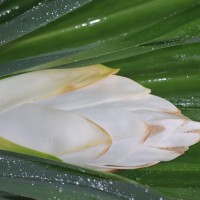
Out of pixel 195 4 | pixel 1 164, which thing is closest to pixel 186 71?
pixel 195 4

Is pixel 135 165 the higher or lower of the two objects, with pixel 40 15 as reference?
lower

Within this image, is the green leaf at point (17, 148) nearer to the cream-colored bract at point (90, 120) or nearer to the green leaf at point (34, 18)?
the cream-colored bract at point (90, 120)

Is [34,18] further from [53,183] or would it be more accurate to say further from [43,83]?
[53,183]

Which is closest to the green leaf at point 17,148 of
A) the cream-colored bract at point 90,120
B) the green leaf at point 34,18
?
the cream-colored bract at point 90,120

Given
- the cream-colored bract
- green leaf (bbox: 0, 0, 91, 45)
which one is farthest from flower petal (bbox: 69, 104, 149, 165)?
green leaf (bbox: 0, 0, 91, 45)

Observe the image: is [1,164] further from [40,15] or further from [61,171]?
[40,15]
